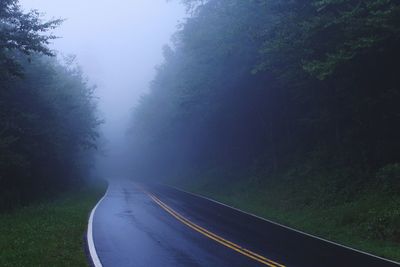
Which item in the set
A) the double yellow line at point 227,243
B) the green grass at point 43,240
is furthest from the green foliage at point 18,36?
the double yellow line at point 227,243

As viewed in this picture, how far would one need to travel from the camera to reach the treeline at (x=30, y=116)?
1862 cm

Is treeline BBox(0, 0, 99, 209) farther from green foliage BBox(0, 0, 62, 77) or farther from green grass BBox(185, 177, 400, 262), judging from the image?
green grass BBox(185, 177, 400, 262)

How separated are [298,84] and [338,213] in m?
7.97

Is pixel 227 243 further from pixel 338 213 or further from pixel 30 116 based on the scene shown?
pixel 30 116

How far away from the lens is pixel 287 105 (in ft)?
106

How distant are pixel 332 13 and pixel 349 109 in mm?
5378

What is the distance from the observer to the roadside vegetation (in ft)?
56.2

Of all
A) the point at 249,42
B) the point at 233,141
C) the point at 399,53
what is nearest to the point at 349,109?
the point at 399,53

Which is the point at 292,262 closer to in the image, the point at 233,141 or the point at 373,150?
the point at 373,150

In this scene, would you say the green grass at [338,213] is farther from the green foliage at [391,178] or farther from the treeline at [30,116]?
the treeline at [30,116]

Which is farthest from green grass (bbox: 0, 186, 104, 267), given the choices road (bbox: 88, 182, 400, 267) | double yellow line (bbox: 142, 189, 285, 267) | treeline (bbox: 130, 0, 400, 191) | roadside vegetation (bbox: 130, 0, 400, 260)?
treeline (bbox: 130, 0, 400, 191)

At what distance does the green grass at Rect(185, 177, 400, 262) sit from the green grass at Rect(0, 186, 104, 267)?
315 inches

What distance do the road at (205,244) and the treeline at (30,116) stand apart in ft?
22.9

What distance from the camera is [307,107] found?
3056cm
